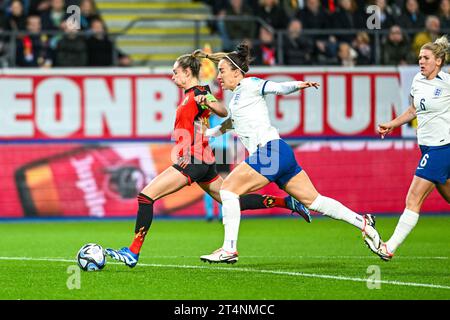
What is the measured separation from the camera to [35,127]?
64.4 ft

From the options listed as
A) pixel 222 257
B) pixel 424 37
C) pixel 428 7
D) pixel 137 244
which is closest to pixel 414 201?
pixel 222 257

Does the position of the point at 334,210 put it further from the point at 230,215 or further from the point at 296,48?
the point at 296,48

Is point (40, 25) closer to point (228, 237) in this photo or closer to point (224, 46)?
point (224, 46)

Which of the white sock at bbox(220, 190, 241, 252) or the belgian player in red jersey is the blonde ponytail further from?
the white sock at bbox(220, 190, 241, 252)

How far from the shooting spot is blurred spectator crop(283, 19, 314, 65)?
20.2 metres

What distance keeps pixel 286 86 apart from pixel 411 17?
11949 millimetres

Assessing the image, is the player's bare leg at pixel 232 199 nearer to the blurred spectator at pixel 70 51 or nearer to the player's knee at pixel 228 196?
the player's knee at pixel 228 196

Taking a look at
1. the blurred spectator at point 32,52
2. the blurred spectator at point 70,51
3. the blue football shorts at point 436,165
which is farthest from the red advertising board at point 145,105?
the blue football shorts at point 436,165

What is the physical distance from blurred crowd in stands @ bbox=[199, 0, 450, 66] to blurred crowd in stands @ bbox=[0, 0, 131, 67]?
2334mm

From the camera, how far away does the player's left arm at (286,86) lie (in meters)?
9.93

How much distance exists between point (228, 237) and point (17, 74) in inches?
392

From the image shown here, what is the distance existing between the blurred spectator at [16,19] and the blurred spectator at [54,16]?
1.26ft

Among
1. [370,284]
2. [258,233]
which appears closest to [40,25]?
[258,233]

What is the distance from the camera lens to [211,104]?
34.2 ft
